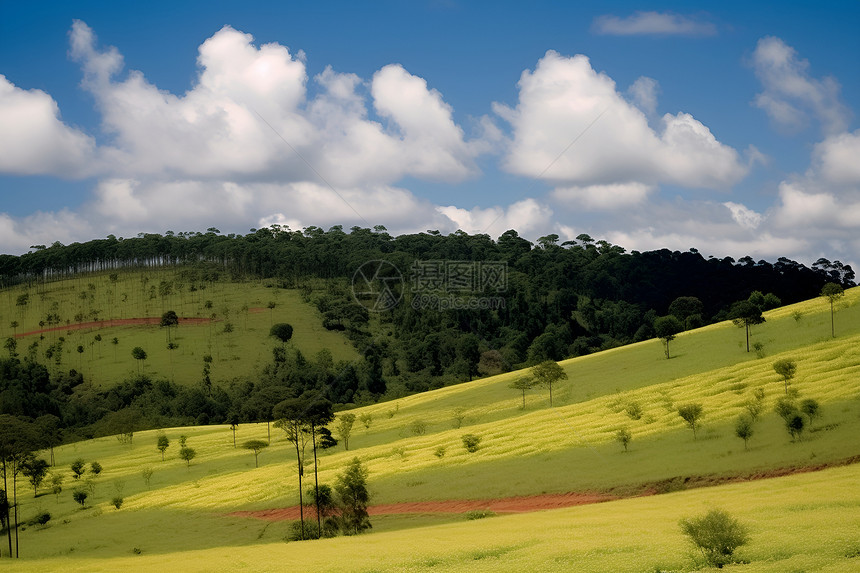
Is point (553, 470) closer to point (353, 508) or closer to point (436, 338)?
→ point (353, 508)

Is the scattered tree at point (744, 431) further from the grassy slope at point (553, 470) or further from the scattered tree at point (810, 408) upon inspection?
the scattered tree at point (810, 408)

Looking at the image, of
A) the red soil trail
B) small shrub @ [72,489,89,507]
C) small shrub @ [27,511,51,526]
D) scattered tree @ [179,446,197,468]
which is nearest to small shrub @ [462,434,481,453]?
scattered tree @ [179,446,197,468]

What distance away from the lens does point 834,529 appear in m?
30.5

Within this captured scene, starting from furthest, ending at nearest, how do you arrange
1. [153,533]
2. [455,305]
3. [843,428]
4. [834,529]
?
[455,305]
[153,533]
[843,428]
[834,529]

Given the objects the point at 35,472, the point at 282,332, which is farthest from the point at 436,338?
the point at 35,472

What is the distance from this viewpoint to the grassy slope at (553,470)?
34.4m

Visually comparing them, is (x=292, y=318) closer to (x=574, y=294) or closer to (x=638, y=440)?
(x=574, y=294)

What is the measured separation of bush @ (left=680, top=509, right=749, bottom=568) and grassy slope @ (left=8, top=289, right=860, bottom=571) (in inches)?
38.9

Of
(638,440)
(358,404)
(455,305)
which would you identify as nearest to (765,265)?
(455,305)

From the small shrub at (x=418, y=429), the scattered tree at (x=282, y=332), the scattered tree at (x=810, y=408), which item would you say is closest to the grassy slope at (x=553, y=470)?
the scattered tree at (x=810, y=408)

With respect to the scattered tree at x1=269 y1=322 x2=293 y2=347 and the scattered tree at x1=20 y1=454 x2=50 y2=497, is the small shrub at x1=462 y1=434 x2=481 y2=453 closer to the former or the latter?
the scattered tree at x1=20 y1=454 x2=50 y2=497

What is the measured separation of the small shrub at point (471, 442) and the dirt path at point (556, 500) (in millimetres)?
15451

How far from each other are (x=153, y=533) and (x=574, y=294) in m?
150

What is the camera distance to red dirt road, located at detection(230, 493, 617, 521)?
175 feet
